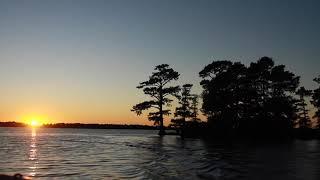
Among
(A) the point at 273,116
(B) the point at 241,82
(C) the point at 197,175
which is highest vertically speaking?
(B) the point at 241,82

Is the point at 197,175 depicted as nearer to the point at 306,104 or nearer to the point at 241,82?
the point at 241,82

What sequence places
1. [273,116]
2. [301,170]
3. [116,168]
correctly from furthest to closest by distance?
1. [273,116]
2. [116,168]
3. [301,170]

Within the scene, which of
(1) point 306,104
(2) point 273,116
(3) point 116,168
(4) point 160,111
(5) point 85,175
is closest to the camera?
(5) point 85,175

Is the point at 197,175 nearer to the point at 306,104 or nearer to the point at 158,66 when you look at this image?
the point at 158,66

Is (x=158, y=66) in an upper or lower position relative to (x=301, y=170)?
upper

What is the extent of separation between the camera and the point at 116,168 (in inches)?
1019

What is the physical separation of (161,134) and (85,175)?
6128cm

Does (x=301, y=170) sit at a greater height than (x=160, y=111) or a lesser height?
lesser

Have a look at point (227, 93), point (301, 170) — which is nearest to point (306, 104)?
point (227, 93)

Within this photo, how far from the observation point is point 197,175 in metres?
22.5

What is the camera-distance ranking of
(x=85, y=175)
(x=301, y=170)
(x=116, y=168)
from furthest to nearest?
(x=116, y=168)
(x=301, y=170)
(x=85, y=175)

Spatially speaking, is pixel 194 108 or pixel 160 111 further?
pixel 194 108

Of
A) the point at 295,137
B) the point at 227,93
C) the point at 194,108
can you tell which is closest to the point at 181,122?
the point at 194,108

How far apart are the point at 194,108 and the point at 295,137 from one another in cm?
2689
